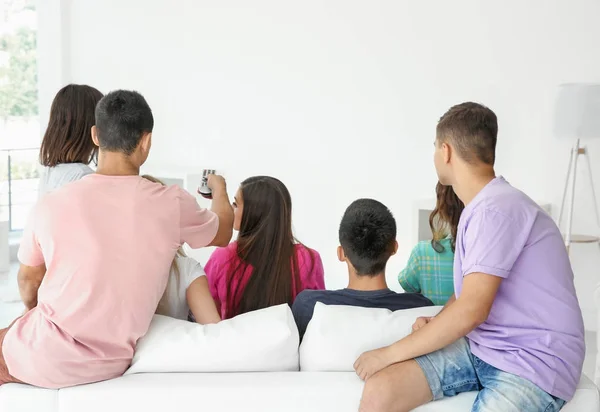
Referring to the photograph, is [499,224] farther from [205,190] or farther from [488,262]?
[205,190]

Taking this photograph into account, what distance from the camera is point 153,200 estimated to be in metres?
2.27

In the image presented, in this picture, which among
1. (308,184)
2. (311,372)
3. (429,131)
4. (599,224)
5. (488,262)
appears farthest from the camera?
(308,184)

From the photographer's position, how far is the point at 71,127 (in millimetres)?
3223

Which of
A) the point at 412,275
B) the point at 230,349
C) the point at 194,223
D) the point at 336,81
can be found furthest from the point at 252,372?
the point at 336,81

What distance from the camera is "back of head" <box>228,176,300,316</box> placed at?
111 inches

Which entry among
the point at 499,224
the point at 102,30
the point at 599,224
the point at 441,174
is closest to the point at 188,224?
the point at 441,174

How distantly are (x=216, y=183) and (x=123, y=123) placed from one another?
1.55 ft

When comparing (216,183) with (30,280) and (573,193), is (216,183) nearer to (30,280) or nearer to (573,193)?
(30,280)

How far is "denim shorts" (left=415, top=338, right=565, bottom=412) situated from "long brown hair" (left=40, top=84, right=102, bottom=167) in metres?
1.73

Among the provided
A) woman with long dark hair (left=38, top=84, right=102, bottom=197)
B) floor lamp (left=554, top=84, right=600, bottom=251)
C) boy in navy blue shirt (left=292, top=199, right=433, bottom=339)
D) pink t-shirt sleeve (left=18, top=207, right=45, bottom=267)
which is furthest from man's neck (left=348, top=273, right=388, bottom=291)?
floor lamp (left=554, top=84, right=600, bottom=251)

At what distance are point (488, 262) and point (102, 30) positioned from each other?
5.60 metres

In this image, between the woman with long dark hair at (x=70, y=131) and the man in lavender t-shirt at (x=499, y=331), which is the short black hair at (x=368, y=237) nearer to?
the man in lavender t-shirt at (x=499, y=331)

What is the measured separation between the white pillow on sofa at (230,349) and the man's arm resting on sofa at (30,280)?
1.39 ft

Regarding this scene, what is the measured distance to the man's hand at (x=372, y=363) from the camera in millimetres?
2086
